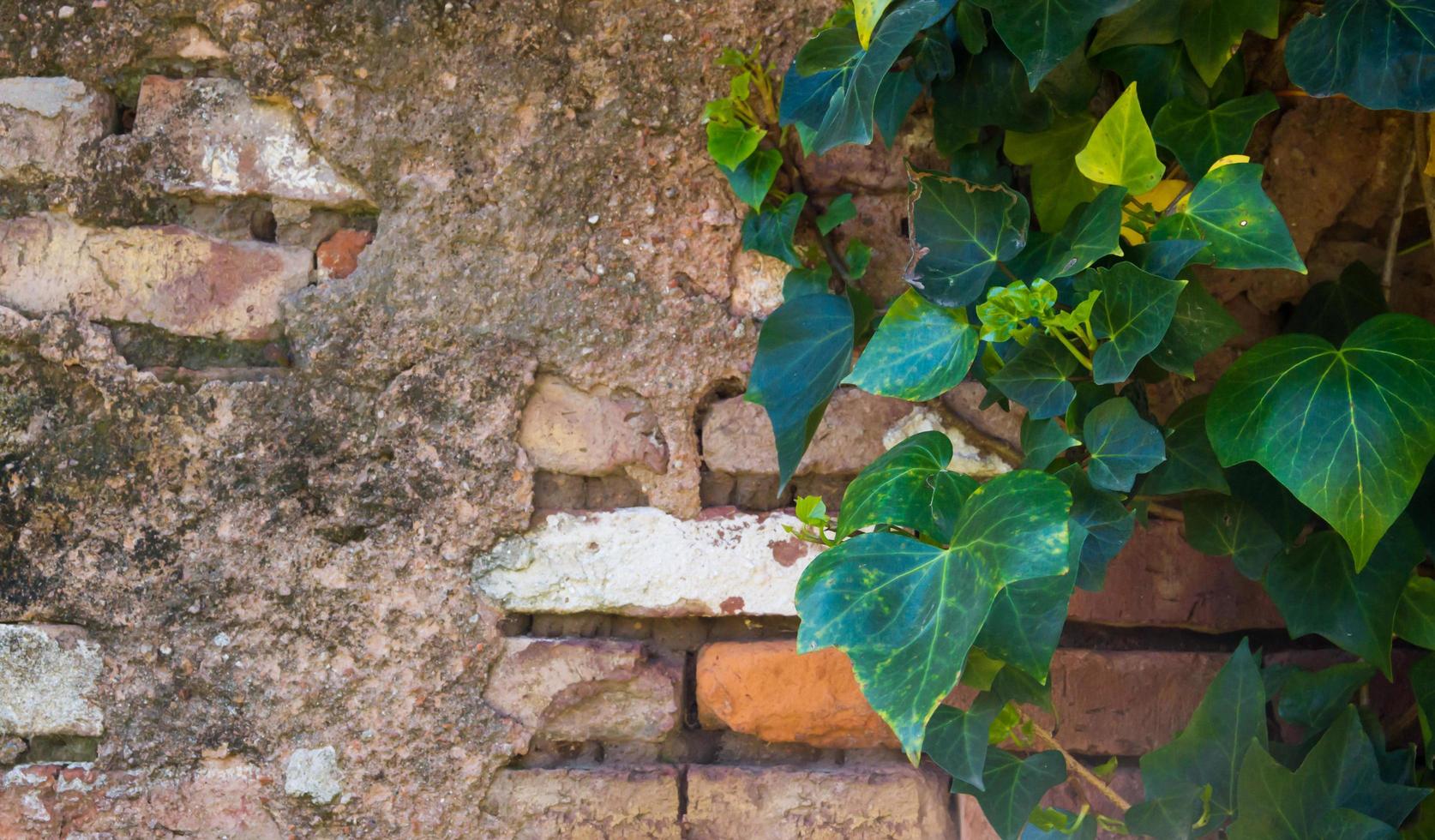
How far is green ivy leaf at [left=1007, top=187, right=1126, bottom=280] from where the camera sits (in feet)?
2.82

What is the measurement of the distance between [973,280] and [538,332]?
459mm

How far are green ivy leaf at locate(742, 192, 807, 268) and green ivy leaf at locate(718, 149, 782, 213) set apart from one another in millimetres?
16

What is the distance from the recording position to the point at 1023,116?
3.42 ft

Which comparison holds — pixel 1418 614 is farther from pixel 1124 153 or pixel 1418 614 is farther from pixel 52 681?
pixel 52 681

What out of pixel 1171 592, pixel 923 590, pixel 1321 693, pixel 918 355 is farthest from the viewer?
pixel 1171 592

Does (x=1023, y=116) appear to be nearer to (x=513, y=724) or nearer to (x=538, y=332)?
(x=538, y=332)

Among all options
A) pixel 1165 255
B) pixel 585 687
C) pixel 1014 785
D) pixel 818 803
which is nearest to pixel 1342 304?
pixel 1165 255

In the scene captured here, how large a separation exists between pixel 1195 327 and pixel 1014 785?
424 millimetres

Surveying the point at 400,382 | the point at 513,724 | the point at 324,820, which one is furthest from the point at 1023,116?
the point at 324,820

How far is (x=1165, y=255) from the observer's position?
870mm

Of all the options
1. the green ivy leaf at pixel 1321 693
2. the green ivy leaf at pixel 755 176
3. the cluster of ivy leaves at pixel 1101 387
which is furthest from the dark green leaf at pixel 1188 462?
the green ivy leaf at pixel 755 176

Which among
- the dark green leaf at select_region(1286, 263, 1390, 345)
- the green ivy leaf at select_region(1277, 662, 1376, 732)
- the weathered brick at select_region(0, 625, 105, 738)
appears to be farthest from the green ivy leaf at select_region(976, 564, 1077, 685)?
the weathered brick at select_region(0, 625, 105, 738)

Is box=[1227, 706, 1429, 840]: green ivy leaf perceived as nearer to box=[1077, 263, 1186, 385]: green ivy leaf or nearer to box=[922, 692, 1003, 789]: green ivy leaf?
box=[922, 692, 1003, 789]: green ivy leaf

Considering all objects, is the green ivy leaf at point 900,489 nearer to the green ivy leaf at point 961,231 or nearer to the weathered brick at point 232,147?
the green ivy leaf at point 961,231
